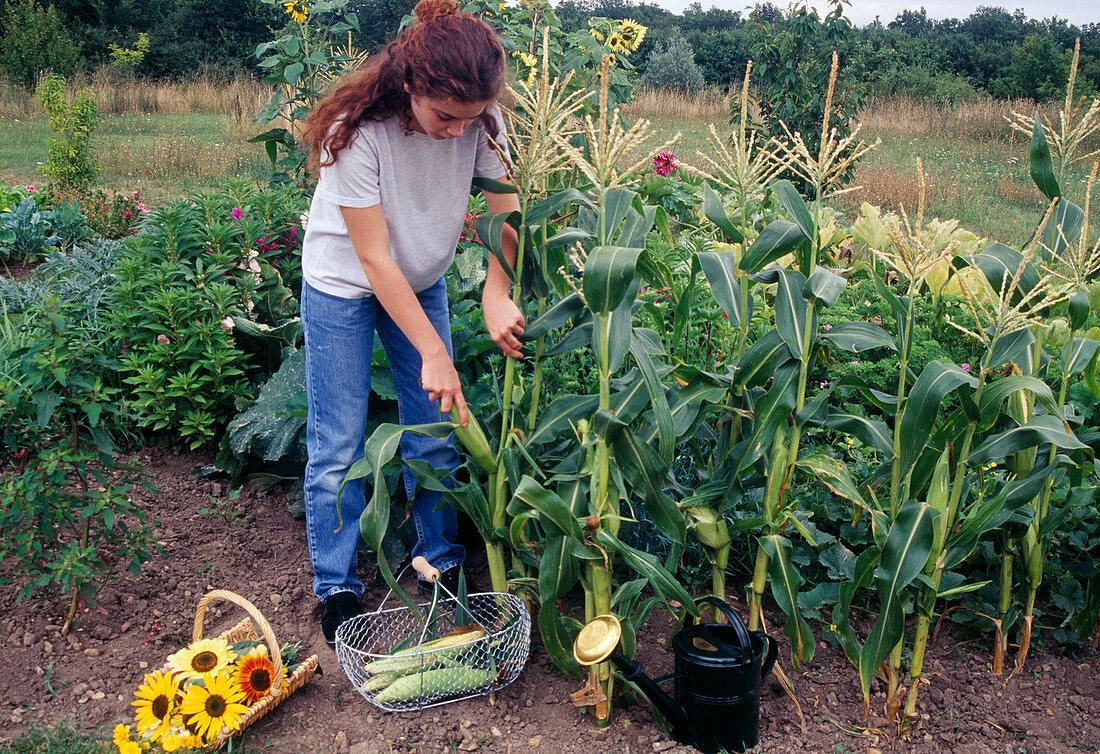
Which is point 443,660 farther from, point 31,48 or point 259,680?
point 31,48

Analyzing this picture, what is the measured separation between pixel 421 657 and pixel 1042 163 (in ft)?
7.07

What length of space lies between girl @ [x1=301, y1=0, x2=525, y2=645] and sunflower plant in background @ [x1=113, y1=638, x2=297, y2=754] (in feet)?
1.28

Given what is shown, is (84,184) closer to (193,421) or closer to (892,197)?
(193,421)

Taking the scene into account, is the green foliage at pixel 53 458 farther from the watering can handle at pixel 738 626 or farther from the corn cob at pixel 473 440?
the watering can handle at pixel 738 626

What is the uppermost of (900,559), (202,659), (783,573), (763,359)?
(763,359)

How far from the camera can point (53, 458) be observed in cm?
230

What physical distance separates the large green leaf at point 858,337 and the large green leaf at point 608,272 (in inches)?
24.8

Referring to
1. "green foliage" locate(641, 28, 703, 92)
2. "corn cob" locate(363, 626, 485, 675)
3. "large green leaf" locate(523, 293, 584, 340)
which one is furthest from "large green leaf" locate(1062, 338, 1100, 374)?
"green foliage" locate(641, 28, 703, 92)

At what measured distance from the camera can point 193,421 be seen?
10.7ft

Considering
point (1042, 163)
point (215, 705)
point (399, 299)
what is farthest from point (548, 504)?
Result: point (1042, 163)

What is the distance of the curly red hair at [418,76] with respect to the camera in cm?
190

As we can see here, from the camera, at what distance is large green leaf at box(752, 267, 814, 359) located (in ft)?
6.68

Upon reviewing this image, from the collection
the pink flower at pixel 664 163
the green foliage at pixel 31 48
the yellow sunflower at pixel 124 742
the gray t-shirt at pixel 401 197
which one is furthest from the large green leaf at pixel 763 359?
the green foliage at pixel 31 48

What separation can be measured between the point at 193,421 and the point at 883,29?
26.7 metres
